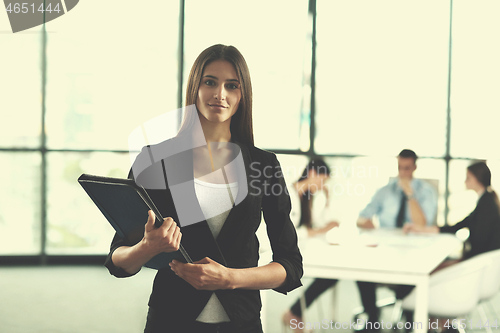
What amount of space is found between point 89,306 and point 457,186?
14.7 feet

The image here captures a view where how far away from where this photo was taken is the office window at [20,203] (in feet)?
17.6

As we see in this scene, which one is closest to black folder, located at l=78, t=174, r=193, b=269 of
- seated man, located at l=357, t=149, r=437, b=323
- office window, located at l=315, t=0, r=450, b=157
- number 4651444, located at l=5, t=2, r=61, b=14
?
seated man, located at l=357, t=149, r=437, b=323

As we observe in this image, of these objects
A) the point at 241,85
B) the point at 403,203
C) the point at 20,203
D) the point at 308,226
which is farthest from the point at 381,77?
the point at 241,85

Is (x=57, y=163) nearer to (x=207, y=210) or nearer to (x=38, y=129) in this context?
(x=38, y=129)

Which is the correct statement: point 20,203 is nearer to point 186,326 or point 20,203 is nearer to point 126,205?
point 186,326

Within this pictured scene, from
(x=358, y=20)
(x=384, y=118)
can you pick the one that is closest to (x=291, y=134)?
(x=384, y=118)

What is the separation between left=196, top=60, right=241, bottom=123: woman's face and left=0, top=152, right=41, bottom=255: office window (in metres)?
4.95

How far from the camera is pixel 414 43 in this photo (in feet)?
18.4

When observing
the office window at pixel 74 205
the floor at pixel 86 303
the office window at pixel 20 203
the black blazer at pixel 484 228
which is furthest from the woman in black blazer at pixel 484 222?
the office window at pixel 20 203

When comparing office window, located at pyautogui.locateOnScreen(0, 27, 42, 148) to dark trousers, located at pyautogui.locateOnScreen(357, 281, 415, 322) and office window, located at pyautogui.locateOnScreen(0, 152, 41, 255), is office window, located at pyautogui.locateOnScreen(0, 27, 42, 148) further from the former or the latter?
dark trousers, located at pyautogui.locateOnScreen(357, 281, 415, 322)

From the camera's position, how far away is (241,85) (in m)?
1.06

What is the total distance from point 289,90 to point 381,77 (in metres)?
1.19

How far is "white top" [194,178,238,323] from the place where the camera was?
1010 mm

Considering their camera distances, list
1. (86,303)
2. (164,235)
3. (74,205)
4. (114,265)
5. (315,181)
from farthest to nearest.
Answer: (74,205) < (315,181) < (86,303) < (114,265) < (164,235)
